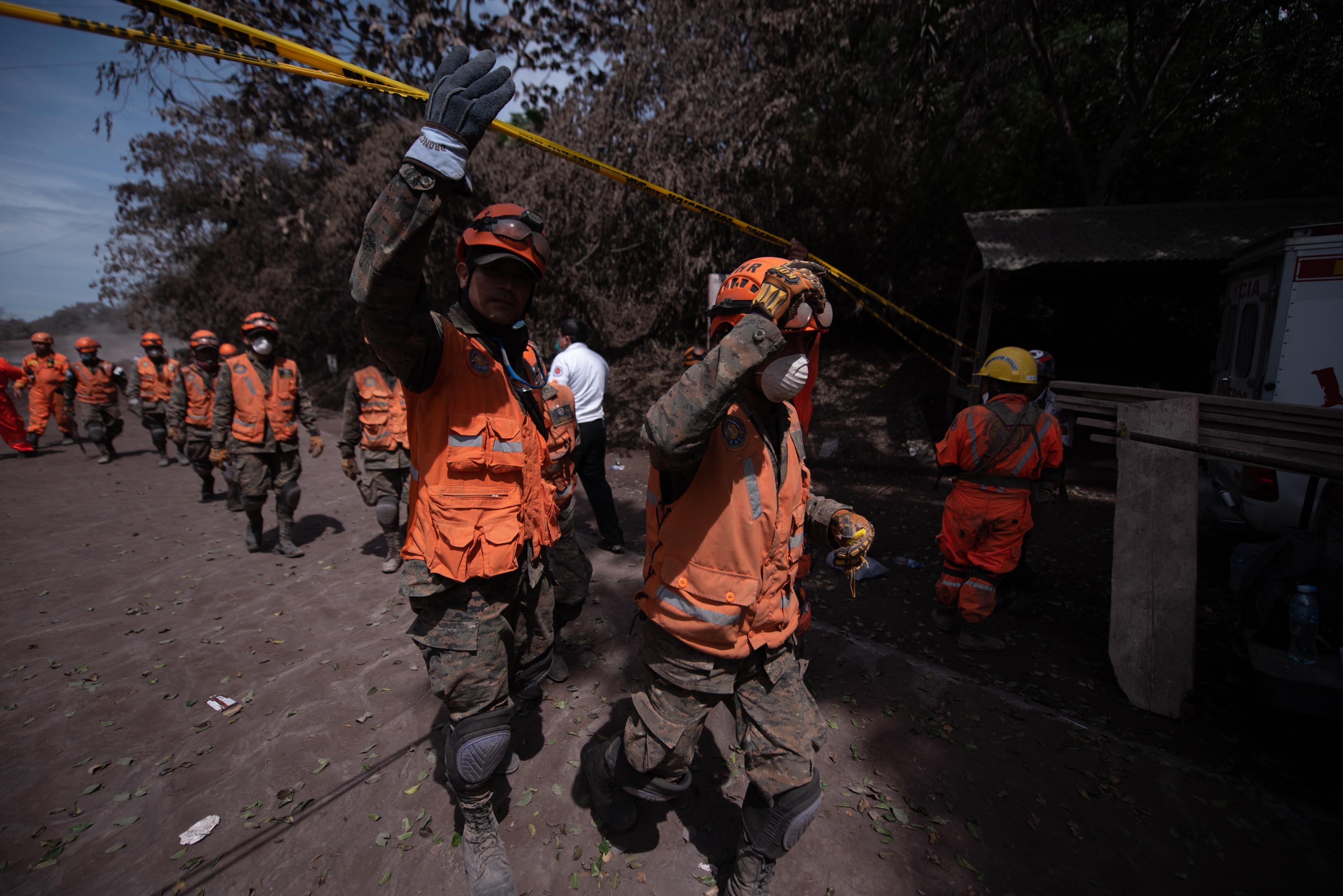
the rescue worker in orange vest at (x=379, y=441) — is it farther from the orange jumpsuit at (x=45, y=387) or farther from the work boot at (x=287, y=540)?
the orange jumpsuit at (x=45, y=387)

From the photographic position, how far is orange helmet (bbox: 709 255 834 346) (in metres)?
1.95

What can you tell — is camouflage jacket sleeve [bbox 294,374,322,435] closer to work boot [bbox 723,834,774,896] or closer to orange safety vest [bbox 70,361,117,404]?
work boot [bbox 723,834,774,896]

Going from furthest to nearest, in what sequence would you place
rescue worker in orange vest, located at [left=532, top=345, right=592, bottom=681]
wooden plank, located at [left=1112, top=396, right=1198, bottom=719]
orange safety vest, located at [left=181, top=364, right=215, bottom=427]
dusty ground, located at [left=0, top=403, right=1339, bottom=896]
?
orange safety vest, located at [left=181, top=364, right=215, bottom=427]
wooden plank, located at [left=1112, top=396, right=1198, bottom=719]
rescue worker in orange vest, located at [left=532, top=345, right=592, bottom=681]
dusty ground, located at [left=0, top=403, right=1339, bottom=896]

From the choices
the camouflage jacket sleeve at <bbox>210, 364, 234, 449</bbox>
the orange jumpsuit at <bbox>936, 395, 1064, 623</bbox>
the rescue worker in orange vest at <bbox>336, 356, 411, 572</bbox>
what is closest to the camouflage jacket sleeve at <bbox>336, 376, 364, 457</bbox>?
the rescue worker in orange vest at <bbox>336, 356, 411, 572</bbox>

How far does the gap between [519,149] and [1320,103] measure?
15259 mm

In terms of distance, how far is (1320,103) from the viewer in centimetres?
1056

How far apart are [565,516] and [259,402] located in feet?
13.5

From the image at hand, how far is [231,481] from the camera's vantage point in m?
6.91

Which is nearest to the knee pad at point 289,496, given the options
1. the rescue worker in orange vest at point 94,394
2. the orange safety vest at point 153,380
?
the orange safety vest at point 153,380

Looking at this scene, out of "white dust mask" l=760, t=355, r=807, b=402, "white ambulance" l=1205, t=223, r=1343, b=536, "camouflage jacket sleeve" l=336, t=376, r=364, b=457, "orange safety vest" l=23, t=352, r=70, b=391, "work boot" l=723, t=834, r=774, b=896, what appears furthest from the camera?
"orange safety vest" l=23, t=352, r=70, b=391

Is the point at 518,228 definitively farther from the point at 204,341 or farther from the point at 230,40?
the point at 204,341

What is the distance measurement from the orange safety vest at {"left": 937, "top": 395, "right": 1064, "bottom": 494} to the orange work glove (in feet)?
6.92

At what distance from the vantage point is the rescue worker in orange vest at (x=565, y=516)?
3.10 meters

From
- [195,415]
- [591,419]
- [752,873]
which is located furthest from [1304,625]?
[195,415]
